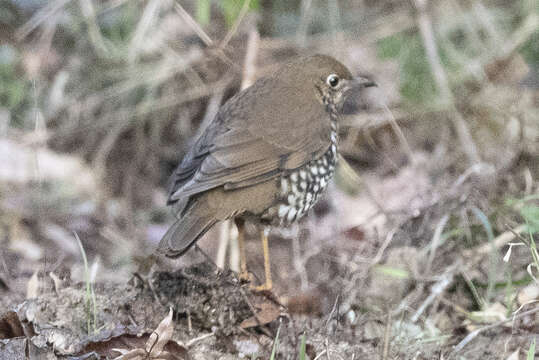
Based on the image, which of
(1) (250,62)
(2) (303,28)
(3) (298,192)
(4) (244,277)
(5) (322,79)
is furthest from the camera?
(2) (303,28)

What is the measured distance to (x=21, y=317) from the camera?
9.72 feet

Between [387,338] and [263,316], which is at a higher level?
[387,338]

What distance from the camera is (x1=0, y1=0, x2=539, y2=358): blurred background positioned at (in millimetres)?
5383

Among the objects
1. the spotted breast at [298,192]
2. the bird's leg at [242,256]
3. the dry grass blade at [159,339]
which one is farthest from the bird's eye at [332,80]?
the dry grass blade at [159,339]

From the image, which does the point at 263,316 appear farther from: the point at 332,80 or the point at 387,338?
the point at 332,80

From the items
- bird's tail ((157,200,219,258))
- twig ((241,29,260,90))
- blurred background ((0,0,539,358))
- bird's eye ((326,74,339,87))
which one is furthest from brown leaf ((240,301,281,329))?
twig ((241,29,260,90))

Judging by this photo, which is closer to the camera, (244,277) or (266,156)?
(244,277)

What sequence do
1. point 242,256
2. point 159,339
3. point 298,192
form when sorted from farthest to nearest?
1. point 298,192
2. point 242,256
3. point 159,339

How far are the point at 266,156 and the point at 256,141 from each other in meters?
0.09

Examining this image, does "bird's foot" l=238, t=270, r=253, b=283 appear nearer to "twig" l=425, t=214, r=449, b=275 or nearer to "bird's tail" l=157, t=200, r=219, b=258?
"bird's tail" l=157, t=200, r=219, b=258

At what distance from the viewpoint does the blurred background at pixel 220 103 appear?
17.7ft

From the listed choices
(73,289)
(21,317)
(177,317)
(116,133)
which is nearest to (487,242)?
(177,317)

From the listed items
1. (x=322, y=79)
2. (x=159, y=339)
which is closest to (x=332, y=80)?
(x=322, y=79)

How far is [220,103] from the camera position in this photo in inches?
252
